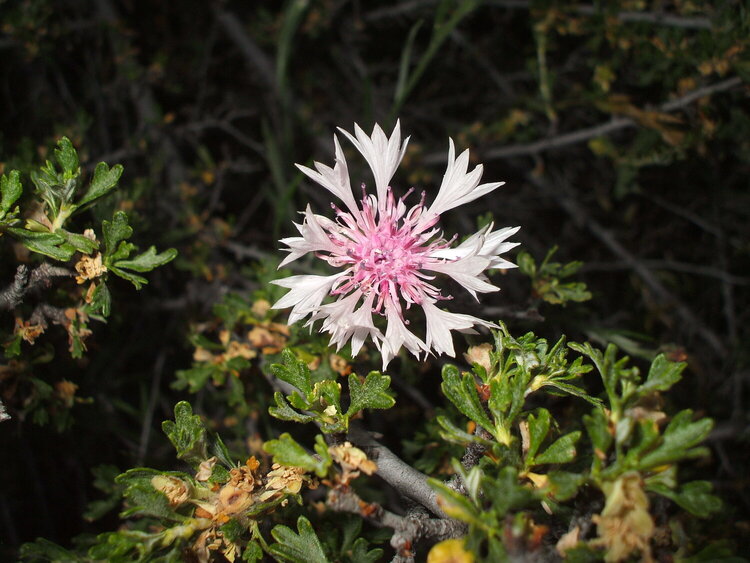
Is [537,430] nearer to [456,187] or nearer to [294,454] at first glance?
[294,454]

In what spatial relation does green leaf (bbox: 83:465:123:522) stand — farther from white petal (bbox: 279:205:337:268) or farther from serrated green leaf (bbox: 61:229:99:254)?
white petal (bbox: 279:205:337:268)

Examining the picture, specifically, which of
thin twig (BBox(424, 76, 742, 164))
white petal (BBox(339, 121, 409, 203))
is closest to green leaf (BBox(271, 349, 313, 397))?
white petal (BBox(339, 121, 409, 203))

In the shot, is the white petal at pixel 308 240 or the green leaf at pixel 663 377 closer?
the green leaf at pixel 663 377

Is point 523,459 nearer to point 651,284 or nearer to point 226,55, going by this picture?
point 651,284

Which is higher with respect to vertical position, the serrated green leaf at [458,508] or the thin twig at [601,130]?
the thin twig at [601,130]

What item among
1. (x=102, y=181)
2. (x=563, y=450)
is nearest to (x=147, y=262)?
(x=102, y=181)

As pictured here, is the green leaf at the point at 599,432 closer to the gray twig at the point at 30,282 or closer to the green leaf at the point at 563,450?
the green leaf at the point at 563,450

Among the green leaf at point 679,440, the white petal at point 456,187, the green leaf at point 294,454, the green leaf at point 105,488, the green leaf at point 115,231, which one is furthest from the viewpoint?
the green leaf at point 105,488

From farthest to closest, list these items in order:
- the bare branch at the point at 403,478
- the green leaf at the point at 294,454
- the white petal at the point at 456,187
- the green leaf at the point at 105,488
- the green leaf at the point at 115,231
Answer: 1. the green leaf at the point at 105,488
2. the white petal at the point at 456,187
3. the green leaf at the point at 115,231
4. the bare branch at the point at 403,478
5. the green leaf at the point at 294,454

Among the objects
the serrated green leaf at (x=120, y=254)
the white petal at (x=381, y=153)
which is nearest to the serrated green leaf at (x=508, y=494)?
the white petal at (x=381, y=153)
